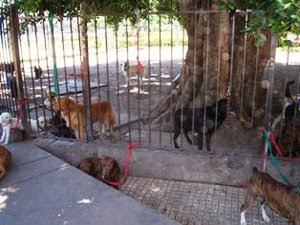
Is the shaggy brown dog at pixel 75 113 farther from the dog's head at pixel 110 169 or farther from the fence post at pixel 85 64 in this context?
the dog's head at pixel 110 169

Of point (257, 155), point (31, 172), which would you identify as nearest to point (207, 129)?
point (257, 155)

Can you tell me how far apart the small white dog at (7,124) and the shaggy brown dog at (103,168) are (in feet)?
4.88

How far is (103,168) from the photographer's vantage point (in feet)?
17.2

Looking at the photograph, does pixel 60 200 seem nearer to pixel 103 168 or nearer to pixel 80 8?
pixel 103 168

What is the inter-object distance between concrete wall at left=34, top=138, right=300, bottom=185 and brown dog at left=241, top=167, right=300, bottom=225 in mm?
818

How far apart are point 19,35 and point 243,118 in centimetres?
395

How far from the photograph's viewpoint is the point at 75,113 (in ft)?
20.9

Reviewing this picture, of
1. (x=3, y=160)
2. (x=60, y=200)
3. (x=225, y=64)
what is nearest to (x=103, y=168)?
(x=60, y=200)

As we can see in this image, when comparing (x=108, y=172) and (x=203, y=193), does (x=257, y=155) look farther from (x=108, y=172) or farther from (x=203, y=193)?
(x=108, y=172)

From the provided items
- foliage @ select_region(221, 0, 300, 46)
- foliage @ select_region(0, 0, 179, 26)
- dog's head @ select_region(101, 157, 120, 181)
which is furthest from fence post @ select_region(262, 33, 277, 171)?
dog's head @ select_region(101, 157, 120, 181)

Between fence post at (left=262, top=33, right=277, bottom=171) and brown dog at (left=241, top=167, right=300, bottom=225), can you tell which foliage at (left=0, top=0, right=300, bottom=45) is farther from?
brown dog at (left=241, top=167, right=300, bottom=225)

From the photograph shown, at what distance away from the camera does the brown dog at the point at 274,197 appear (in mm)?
3867

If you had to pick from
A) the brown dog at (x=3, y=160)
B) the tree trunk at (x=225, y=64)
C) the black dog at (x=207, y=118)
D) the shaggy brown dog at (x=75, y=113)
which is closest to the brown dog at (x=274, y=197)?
the black dog at (x=207, y=118)

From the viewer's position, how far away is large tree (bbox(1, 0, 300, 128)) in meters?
5.69
